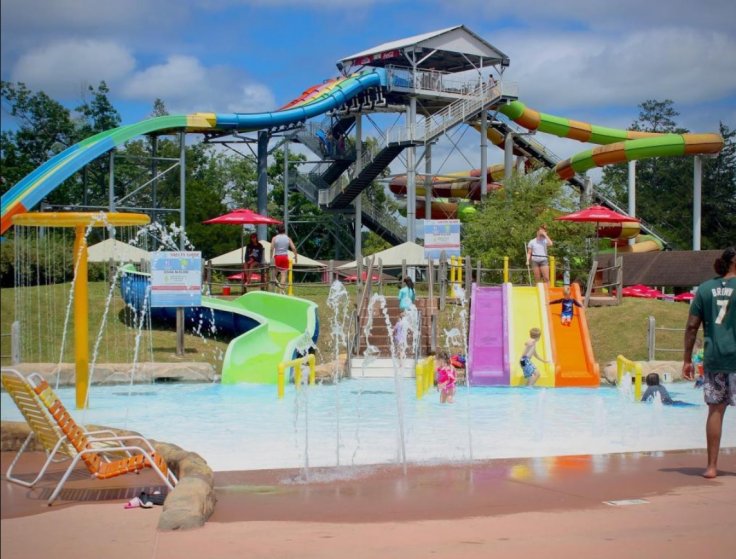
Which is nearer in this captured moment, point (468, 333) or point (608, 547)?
point (608, 547)

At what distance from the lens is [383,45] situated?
120 feet

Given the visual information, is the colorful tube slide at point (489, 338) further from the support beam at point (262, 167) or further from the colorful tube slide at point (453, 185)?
the colorful tube slide at point (453, 185)

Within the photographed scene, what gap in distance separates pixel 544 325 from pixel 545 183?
10769 millimetres

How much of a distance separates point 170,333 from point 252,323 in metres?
1.67

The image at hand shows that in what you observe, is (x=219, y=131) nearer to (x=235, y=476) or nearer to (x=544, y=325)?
(x=544, y=325)

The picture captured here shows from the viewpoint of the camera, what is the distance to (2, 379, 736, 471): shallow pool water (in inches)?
355

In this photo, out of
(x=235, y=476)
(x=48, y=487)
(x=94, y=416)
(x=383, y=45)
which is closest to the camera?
(x=48, y=487)

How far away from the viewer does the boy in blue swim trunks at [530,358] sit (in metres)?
16.4

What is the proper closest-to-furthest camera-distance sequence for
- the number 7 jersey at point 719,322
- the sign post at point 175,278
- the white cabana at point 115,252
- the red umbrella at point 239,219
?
the number 7 jersey at point 719,322 → the sign post at point 175,278 → the white cabana at point 115,252 → the red umbrella at point 239,219

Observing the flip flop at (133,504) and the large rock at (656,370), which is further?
the large rock at (656,370)

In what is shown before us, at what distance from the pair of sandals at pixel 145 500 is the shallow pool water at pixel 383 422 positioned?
181 centimetres

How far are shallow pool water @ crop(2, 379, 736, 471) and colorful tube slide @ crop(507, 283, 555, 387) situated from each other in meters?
0.47

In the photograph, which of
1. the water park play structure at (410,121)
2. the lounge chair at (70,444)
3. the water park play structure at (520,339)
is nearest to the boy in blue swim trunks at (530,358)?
the water park play structure at (520,339)

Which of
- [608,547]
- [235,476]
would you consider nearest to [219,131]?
[235,476]
